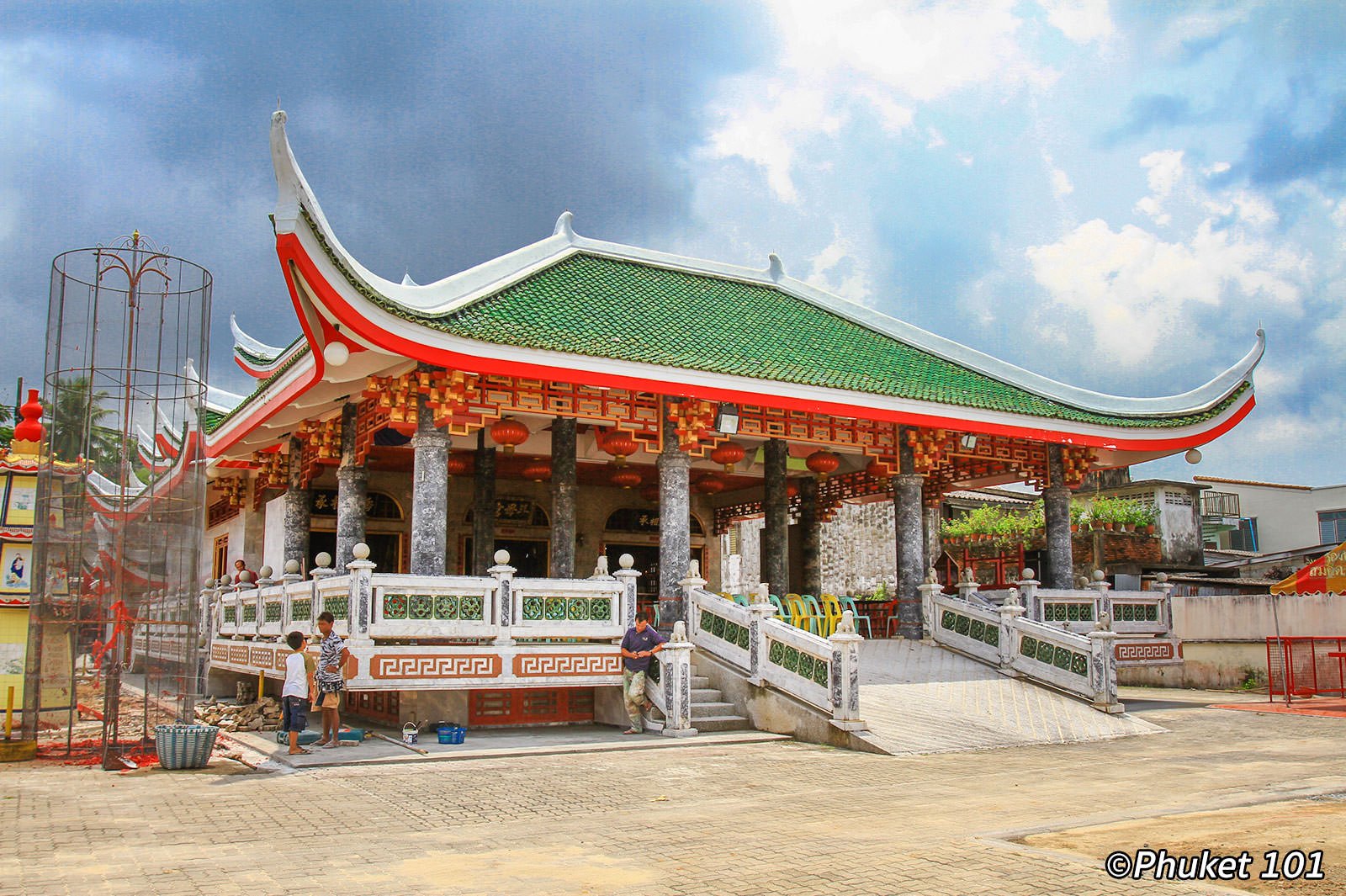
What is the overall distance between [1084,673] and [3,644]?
12.5 meters

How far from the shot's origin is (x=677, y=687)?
1162 cm

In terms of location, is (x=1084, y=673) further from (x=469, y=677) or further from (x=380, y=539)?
(x=380, y=539)

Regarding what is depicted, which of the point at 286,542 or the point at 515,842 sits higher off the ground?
the point at 286,542

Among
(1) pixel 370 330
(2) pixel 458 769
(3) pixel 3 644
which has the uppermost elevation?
(1) pixel 370 330

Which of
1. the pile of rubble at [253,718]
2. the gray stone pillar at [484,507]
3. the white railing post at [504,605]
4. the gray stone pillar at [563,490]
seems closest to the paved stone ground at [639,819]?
the white railing post at [504,605]

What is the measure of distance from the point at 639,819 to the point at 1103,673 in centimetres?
865

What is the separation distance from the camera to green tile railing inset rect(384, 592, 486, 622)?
1112 centimetres

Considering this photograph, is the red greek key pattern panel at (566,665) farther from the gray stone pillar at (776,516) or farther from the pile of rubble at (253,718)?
the gray stone pillar at (776,516)

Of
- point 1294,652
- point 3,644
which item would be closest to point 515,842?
point 3,644

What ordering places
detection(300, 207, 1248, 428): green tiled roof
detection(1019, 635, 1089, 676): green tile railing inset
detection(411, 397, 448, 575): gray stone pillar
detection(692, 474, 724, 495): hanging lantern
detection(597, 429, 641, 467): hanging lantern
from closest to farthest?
detection(411, 397, 448, 575): gray stone pillar → detection(300, 207, 1248, 428): green tiled roof → detection(1019, 635, 1089, 676): green tile railing inset → detection(597, 429, 641, 467): hanging lantern → detection(692, 474, 724, 495): hanging lantern

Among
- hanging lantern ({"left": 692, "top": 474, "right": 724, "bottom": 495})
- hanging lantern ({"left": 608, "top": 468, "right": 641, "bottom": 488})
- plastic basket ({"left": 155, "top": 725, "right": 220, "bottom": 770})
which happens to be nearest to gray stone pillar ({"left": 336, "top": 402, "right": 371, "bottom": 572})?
hanging lantern ({"left": 608, "top": 468, "right": 641, "bottom": 488})

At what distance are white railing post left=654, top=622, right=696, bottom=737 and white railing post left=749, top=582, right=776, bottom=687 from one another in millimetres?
863

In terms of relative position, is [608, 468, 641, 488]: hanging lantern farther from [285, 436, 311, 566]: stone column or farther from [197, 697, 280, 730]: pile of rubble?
[197, 697, 280, 730]: pile of rubble

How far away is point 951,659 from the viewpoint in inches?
595
